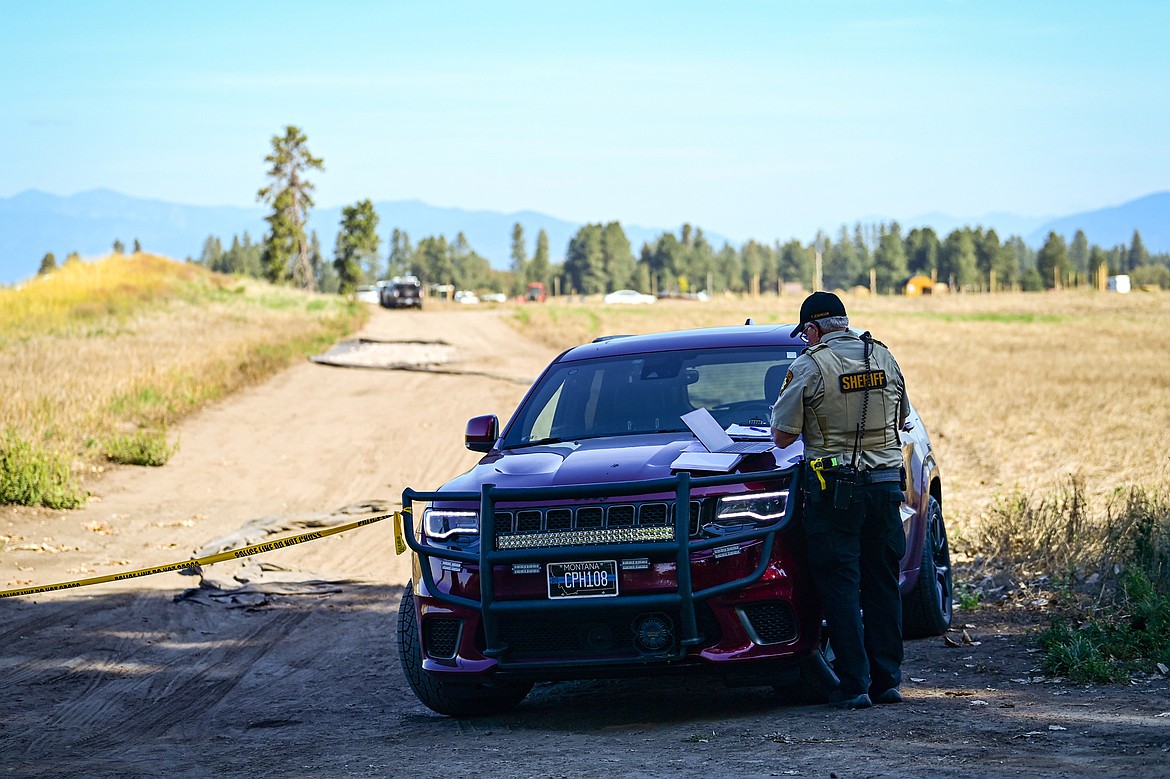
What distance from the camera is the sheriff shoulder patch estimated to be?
612cm

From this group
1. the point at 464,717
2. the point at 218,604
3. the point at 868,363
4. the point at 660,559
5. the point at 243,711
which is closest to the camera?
the point at 660,559

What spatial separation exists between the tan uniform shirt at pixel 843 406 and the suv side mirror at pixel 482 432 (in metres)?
1.85

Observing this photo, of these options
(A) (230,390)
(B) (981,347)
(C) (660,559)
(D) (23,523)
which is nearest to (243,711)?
(C) (660,559)

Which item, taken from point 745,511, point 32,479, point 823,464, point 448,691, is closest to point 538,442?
point 448,691

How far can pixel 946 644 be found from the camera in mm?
8047

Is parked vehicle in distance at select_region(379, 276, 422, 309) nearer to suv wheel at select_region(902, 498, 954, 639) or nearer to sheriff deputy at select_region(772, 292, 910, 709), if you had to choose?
suv wheel at select_region(902, 498, 954, 639)

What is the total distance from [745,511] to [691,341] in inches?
83.4

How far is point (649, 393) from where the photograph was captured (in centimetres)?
748

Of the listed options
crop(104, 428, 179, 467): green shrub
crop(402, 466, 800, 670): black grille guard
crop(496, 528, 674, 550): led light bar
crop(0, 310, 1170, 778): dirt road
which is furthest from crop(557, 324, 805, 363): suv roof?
crop(104, 428, 179, 467): green shrub

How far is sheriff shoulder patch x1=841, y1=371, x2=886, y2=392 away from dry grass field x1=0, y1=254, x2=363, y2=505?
1051 centimetres

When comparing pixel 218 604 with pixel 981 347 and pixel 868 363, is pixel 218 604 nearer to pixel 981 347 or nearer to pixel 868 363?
pixel 868 363

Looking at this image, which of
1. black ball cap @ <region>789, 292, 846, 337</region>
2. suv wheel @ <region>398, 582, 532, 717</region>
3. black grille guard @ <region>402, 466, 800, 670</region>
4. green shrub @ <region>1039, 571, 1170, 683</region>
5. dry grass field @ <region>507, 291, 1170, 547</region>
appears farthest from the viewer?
dry grass field @ <region>507, 291, 1170, 547</region>

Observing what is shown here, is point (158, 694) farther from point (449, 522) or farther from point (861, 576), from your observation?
point (861, 576)

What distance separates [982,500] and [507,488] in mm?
8549
